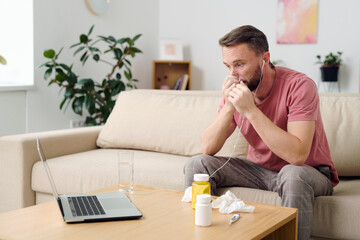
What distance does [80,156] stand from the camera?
106 inches

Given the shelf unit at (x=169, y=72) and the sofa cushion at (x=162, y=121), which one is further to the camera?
the shelf unit at (x=169, y=72)

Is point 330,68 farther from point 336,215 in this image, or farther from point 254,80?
point 336,215

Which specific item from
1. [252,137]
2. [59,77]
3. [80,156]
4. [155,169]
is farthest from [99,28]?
[252,137]

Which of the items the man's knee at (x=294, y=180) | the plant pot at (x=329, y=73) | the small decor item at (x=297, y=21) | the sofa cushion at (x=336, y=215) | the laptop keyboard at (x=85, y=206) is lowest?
the sofa cushion at (x=336, y=215)

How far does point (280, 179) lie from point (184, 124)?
40.8 inches

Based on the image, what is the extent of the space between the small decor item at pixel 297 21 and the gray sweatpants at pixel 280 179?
325 centimetres

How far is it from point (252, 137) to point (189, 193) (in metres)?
0.54

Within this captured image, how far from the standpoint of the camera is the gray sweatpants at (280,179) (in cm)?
167

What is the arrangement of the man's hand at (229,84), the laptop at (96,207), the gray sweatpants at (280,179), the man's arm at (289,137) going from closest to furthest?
the laptop at (96,207) → the gray sweatpants at (280,179) → the man's arm at (289,137) → the man's hand at (229,84)

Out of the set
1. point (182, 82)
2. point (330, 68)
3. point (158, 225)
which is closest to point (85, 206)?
point (158, 225)

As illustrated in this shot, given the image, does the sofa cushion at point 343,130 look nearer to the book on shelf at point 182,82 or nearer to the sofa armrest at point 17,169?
the sofa armrest at point 17,169

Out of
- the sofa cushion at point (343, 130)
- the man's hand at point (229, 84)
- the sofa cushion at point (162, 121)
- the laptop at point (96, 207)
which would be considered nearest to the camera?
the laptop at point (96, 207)

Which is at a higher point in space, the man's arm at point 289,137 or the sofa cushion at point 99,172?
the man's arm at point 289,137

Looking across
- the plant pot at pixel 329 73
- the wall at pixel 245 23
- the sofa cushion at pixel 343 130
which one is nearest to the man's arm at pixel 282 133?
the sofa cushion at pixel 343 130
